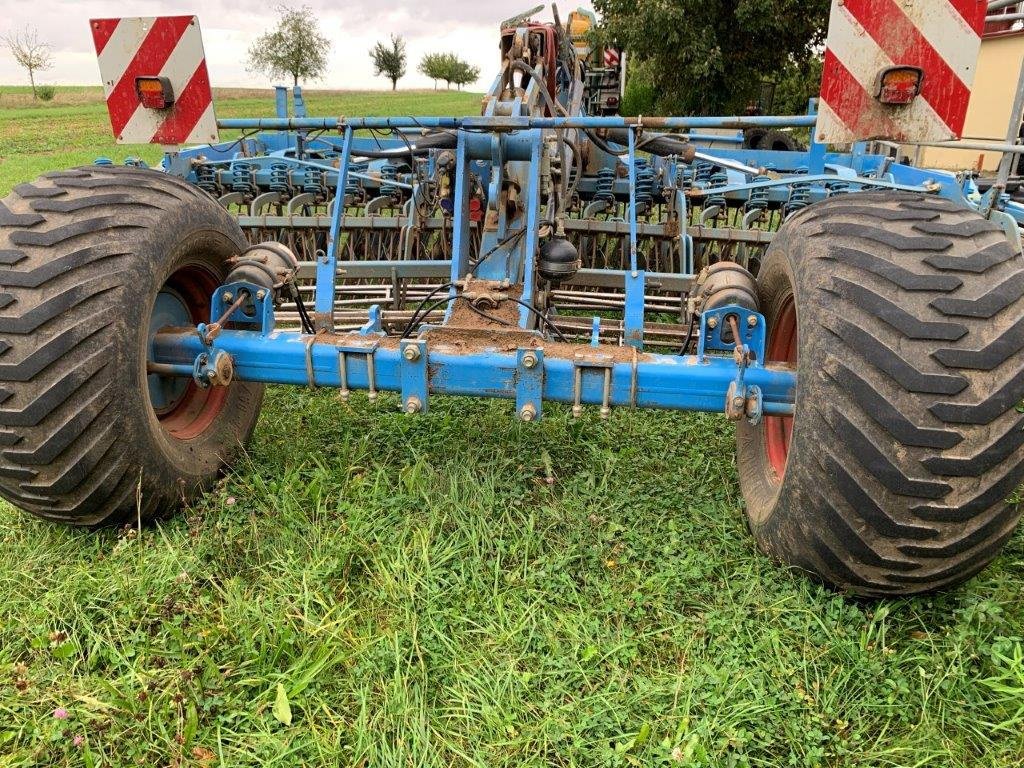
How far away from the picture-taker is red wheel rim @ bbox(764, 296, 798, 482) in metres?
2.82

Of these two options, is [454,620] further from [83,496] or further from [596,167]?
[596,167]

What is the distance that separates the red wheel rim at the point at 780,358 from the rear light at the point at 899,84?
81cm

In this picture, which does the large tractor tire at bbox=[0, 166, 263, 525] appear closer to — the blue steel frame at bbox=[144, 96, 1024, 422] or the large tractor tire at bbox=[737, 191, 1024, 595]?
the blue steel frame at bbox=[144, 96, 1024, 422]

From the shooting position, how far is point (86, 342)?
2252mm

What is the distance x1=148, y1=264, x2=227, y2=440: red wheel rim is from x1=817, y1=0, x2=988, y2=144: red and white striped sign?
2.52 metres

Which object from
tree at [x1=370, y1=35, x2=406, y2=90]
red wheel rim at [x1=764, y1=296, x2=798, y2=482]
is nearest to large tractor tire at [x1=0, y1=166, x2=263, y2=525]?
red wheel rim at [x1=764, y1=296, x2=798, y2=482]

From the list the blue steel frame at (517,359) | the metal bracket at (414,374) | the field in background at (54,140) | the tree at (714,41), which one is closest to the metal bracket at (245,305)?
the blue steel frame at (517,359)

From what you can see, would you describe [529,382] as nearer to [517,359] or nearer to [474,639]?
[517,359]

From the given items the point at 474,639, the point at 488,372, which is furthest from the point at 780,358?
the point at 474,639

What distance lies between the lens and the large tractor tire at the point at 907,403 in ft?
6.26

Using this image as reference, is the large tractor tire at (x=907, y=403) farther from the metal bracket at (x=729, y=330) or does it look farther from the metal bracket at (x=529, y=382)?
the metal bracket at (x=529, y=382)

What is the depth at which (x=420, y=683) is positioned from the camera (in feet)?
6.95

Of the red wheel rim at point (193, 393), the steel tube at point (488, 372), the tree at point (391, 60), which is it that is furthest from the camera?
the tree at point (391, 60)

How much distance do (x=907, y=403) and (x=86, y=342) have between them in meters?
2.36
